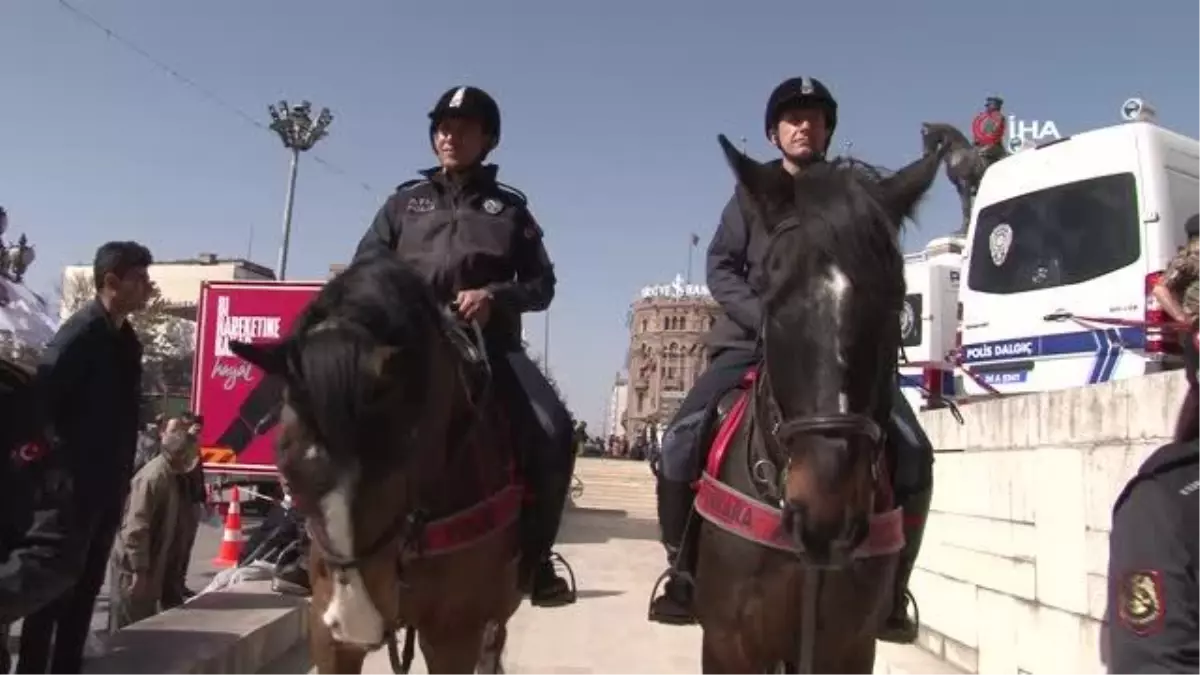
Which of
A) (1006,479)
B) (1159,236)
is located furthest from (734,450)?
(1159,236)

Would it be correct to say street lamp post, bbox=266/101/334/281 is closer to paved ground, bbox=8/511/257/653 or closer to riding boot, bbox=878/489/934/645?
paved ground, bbox=8/511/257/653

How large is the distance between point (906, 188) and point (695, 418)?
4.85 ft

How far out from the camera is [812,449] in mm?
2947

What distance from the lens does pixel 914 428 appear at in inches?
175

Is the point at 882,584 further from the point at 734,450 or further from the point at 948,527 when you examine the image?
the point at 948,527

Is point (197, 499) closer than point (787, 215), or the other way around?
point (787, 215)

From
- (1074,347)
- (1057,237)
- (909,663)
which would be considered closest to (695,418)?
(909,663)

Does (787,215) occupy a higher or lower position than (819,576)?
higher

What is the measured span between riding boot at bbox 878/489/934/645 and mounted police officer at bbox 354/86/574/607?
161 centimetres

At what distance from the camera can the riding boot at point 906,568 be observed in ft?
14.6

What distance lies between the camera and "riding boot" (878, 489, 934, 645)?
14.6 ft

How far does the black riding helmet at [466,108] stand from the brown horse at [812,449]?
75.3 inches

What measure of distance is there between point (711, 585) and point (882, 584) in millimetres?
679

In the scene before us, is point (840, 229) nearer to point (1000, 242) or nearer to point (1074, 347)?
point (1074, 347)
